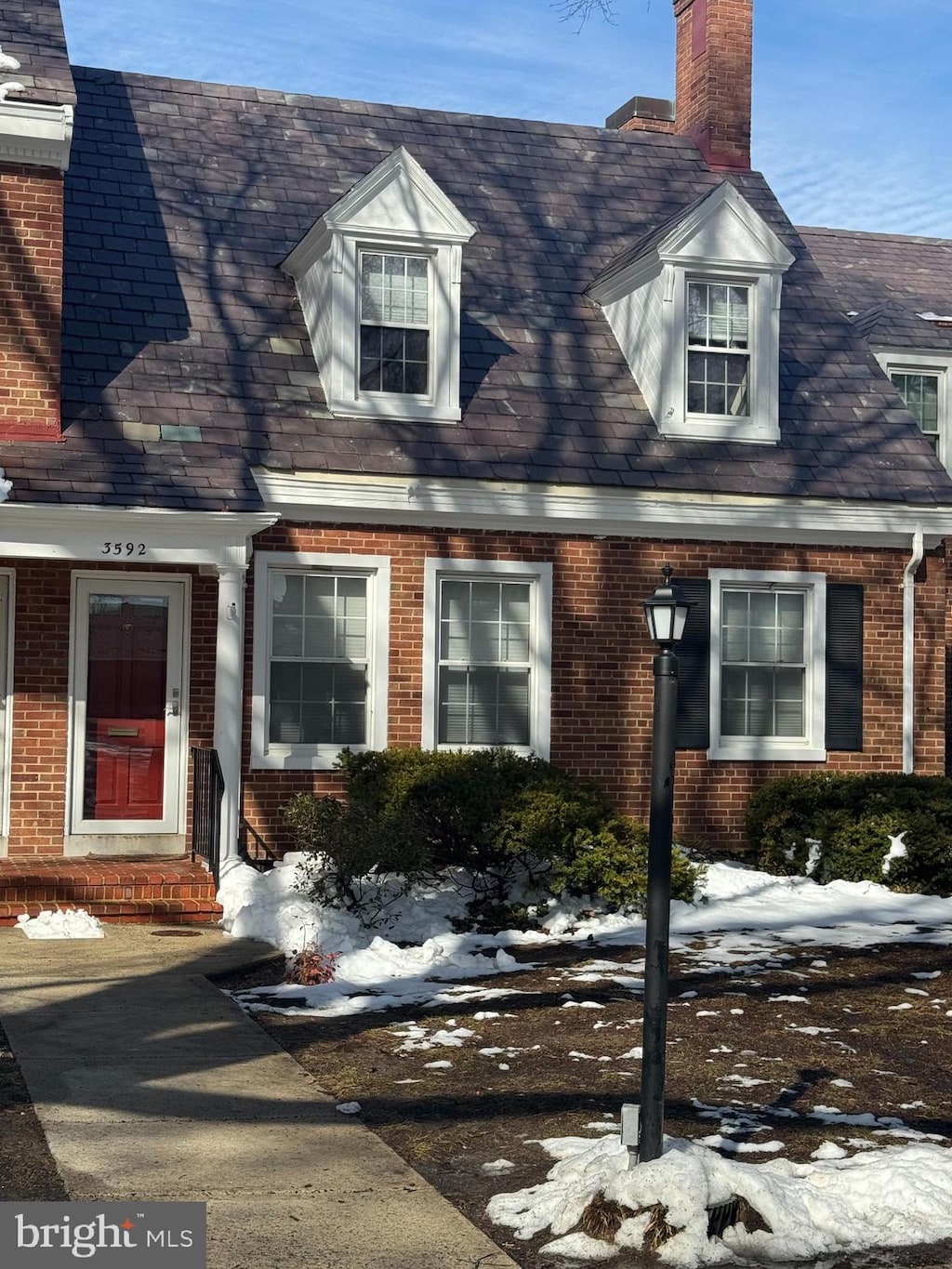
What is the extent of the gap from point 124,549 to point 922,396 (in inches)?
424

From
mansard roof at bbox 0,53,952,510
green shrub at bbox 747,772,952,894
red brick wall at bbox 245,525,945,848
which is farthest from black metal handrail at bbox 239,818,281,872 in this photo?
green shrub at bbox 747,772,952,894

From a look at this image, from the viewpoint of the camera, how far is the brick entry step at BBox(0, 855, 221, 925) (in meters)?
11.6

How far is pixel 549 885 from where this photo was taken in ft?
38.3

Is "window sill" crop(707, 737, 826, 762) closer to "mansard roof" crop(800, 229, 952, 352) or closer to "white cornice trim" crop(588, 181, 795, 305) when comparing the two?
"white cornice trim" crop(588, 181, 795, 305)

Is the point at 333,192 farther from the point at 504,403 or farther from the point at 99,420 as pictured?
the point at 99,420

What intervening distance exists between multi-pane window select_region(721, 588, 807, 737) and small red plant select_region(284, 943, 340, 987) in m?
6.29

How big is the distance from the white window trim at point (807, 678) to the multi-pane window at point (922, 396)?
4720mm

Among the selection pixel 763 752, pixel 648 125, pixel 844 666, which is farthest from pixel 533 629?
pixel 648 125

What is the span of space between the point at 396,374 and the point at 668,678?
9089 mm

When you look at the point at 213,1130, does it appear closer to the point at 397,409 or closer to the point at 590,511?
the point at 590,511

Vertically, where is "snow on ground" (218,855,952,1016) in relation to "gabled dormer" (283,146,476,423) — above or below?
below

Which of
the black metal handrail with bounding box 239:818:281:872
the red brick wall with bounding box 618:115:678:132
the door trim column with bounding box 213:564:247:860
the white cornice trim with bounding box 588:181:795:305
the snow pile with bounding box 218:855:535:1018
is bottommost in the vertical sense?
the snow pile with bounding box 218:855:535:1018

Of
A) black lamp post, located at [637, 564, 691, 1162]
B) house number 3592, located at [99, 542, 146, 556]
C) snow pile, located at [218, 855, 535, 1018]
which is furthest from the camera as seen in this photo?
house number 3592, located at [99, 542, 146, 556]

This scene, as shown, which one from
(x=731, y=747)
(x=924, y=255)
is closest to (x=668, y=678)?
(x=731, y=747)
